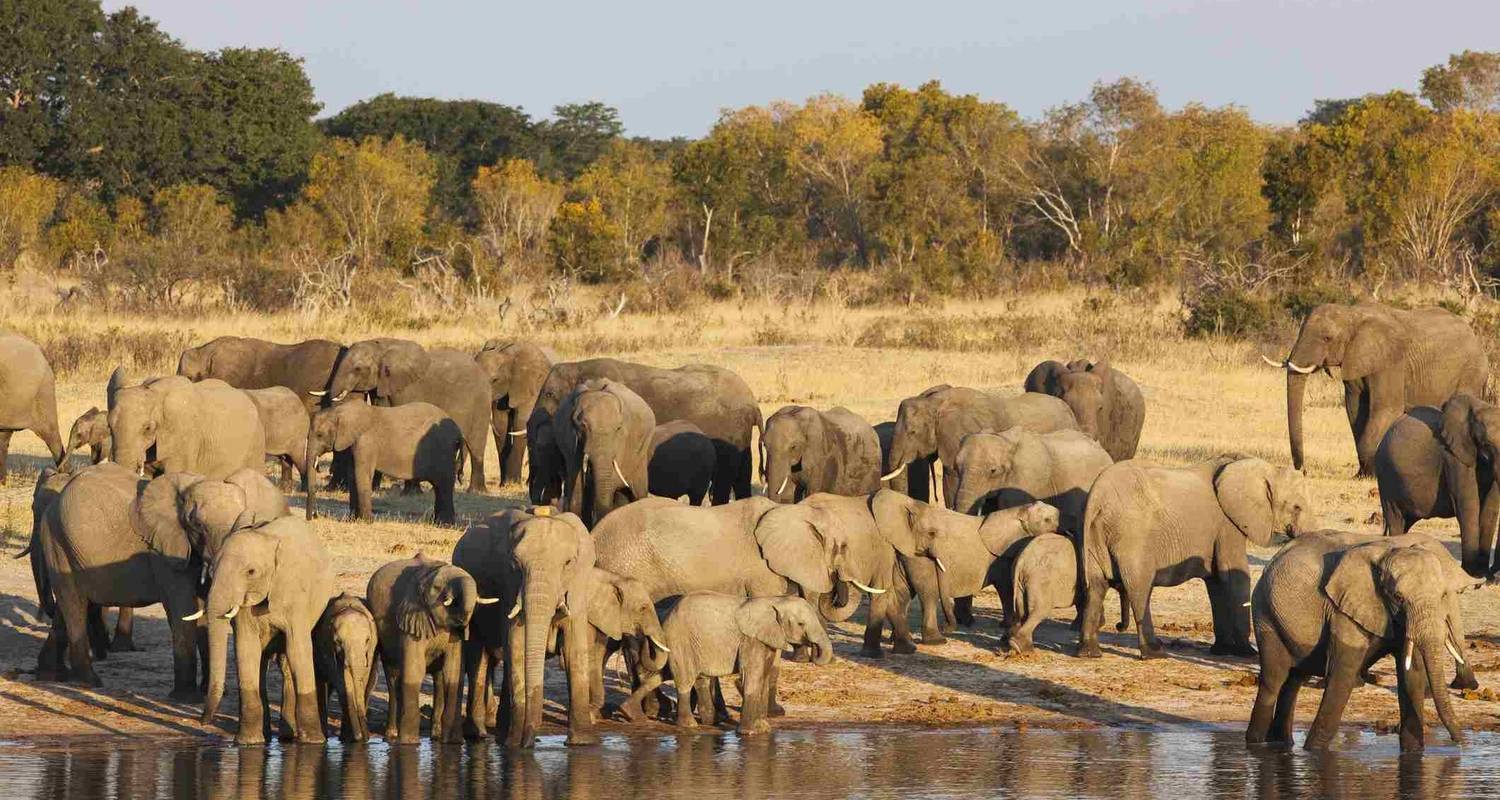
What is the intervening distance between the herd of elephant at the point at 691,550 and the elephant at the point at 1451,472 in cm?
2

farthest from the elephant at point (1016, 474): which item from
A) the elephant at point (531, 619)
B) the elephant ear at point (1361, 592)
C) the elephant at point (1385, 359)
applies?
the elephant at point (1385, 359)

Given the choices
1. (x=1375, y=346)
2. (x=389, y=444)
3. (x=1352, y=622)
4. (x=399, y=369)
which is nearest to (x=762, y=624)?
(x=1352, y=622)

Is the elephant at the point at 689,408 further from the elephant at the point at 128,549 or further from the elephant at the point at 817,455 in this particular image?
the elephant at the point at 128,549

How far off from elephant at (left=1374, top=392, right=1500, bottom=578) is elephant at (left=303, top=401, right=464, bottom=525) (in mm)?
7279

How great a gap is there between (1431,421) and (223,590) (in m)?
9.25

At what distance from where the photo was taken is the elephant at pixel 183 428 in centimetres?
1603

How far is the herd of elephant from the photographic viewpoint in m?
10.5

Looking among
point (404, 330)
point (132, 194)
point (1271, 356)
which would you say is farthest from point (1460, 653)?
point (132, 194)

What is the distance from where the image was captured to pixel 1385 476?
16156 mm

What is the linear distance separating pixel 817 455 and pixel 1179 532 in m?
4.35

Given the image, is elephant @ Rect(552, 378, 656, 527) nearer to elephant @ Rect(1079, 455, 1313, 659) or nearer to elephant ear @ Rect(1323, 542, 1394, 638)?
elephant @ Rect(1079, 455, 1313, 659)

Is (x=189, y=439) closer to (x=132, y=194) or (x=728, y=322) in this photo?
(x=728, y=322)

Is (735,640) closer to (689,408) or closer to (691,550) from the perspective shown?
(691,550)

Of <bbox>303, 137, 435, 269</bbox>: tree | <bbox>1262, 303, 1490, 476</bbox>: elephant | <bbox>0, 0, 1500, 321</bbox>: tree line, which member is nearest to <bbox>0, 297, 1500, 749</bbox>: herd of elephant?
<bbox>1262, 303, 1490, 476</bbox>: elephant
